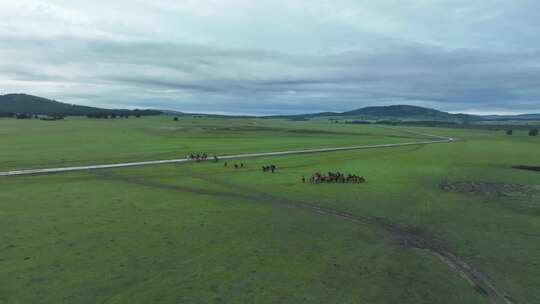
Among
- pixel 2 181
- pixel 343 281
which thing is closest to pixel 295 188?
pixel 343 281

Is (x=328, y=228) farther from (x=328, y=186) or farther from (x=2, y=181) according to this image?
(x=2, y=181)

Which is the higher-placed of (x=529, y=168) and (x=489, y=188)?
(x=529, y=168)

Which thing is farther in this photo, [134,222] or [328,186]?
[328,186]

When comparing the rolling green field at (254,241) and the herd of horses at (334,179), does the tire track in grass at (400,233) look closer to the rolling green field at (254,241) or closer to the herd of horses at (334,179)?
the rolling green field at (254,241)

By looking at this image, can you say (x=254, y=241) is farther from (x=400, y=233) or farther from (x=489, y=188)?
(x=489, y=188)

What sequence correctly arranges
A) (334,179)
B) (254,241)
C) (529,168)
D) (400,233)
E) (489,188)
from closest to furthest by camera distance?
(254,241) < (400,233) < (489,188) < (334,179) < (529,168)

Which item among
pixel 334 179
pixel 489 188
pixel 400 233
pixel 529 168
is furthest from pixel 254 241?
pixel 529 168

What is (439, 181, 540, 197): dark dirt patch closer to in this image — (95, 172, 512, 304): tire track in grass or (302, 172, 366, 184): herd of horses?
(302, 172, 366, 184): herd of horses

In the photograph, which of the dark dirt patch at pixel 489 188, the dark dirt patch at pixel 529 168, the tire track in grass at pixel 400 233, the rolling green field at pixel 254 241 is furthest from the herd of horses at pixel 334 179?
the dark dirt patch at pixel 529 168

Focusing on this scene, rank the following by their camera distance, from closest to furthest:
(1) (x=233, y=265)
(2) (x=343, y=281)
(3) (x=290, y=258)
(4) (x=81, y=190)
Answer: (2) (x=343, y=281), (1) (x=233, y=265), (3) (x=290, y=258), (4) (x=81, y=190)
